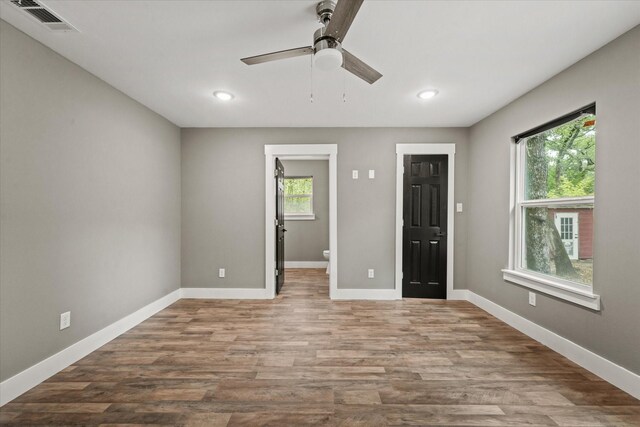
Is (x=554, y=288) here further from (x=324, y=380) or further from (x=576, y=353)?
(x=324, y=380)

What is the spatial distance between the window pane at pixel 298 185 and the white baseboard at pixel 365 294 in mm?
3015

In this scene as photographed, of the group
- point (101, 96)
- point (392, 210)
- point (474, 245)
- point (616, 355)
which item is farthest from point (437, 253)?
point (101, 96)

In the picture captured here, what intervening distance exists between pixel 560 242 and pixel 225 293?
3.97 metres

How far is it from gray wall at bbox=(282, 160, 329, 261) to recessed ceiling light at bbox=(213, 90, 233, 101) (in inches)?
136

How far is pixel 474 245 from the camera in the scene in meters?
3.89

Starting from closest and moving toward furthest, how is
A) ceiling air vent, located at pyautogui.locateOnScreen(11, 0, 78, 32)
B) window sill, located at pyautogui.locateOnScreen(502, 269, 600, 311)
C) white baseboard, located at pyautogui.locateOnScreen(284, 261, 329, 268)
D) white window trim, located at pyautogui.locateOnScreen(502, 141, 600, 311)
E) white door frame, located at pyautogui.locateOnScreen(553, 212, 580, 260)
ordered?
ceiling air vent, located at pyautogui.locateOnScreen(11, 0, 78, 32)
window sill, located at pyautogui.locateOnScreen(502, 269, 600, 311)
white window trim, located at pyautogui.locateOnScreen(502, 141, 600, 311)
white door frame, located at pyautogui.locateOnScreen(553, 212, 580, 260)
white baseboard, located at pyautogui.locateOnScreen(284, 261, 329, 268)

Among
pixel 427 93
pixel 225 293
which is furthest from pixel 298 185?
pixel 427 93

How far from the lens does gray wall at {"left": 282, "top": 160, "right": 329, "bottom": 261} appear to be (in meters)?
6.47

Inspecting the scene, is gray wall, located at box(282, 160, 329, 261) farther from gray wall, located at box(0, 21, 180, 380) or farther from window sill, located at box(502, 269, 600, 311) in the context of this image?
window sill, located at box(502, 269, 600, 311)

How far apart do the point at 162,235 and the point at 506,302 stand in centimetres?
419

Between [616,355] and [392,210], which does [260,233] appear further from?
[616,355]

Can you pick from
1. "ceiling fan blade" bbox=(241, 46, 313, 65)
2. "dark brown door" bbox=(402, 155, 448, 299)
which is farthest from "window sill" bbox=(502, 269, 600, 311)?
"ceiling fan blade" bbox=(241, 46, 313, 65)

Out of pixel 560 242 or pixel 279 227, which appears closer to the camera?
pixel 560 242

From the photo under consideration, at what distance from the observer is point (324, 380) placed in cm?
208
